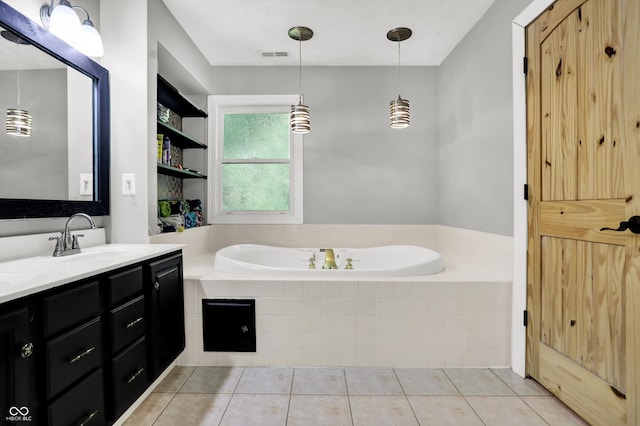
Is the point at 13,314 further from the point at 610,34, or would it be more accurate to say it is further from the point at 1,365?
the point at 610,34

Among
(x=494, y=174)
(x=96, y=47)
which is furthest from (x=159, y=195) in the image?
(x=494, y=174)

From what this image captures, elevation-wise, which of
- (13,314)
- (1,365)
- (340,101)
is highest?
(340,101)

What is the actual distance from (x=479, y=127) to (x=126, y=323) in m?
2.62

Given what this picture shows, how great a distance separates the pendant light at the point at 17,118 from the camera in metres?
1.42

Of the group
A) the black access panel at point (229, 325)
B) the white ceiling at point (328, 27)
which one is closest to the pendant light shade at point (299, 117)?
the white ceiling at point (328, 27)

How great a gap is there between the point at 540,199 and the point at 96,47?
2615 millimetres

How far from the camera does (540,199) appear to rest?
1812 millimetres

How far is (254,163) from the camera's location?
11.1ft

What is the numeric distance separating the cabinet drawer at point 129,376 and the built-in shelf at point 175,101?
185 centimetres

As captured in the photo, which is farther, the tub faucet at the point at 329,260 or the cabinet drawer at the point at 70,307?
the tub faucet at the point at 329,260

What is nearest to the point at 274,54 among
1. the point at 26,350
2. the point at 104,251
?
the point at 104,251

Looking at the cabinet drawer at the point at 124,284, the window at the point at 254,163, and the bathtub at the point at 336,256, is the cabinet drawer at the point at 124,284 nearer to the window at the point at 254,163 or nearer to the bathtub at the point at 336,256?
the bathtub at the point at 336,256

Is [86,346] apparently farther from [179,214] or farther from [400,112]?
[400,112]

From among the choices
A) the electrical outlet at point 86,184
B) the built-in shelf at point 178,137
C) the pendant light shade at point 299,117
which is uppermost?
the pendant light shade at point 299,117
